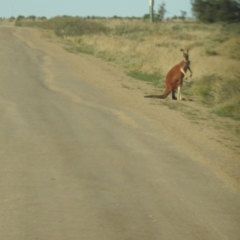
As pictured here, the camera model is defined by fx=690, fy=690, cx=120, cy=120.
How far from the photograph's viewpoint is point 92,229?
6.59 meters

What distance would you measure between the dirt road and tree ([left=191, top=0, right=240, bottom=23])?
4.19m

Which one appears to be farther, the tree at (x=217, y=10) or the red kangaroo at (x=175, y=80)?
the tree at (x=217, y=10)

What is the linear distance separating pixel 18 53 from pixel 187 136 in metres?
16.8

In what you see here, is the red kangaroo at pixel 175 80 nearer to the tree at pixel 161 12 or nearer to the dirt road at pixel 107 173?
the dirt road at pixel 107 173

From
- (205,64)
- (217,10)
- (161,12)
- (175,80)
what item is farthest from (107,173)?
(161,12)

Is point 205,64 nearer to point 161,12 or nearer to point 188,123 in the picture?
point 188,123

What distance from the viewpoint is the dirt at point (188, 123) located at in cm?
976

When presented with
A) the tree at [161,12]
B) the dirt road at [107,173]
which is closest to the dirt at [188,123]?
the dirt road at [107,173]

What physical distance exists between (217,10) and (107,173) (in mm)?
10436

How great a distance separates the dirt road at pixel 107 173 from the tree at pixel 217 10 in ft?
13.7

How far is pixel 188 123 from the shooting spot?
12875 mm

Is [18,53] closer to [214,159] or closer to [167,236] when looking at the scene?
[214,159]

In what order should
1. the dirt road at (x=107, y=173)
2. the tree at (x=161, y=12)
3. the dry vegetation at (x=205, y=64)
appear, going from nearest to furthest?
1. the dirt road at (x=107, y=173)
2. the dry vegetation at (x=205, y=64)
3. the tree at (x=161, y=12)

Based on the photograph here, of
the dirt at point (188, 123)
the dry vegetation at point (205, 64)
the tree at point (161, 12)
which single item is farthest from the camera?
the tree at point (161, 12)
